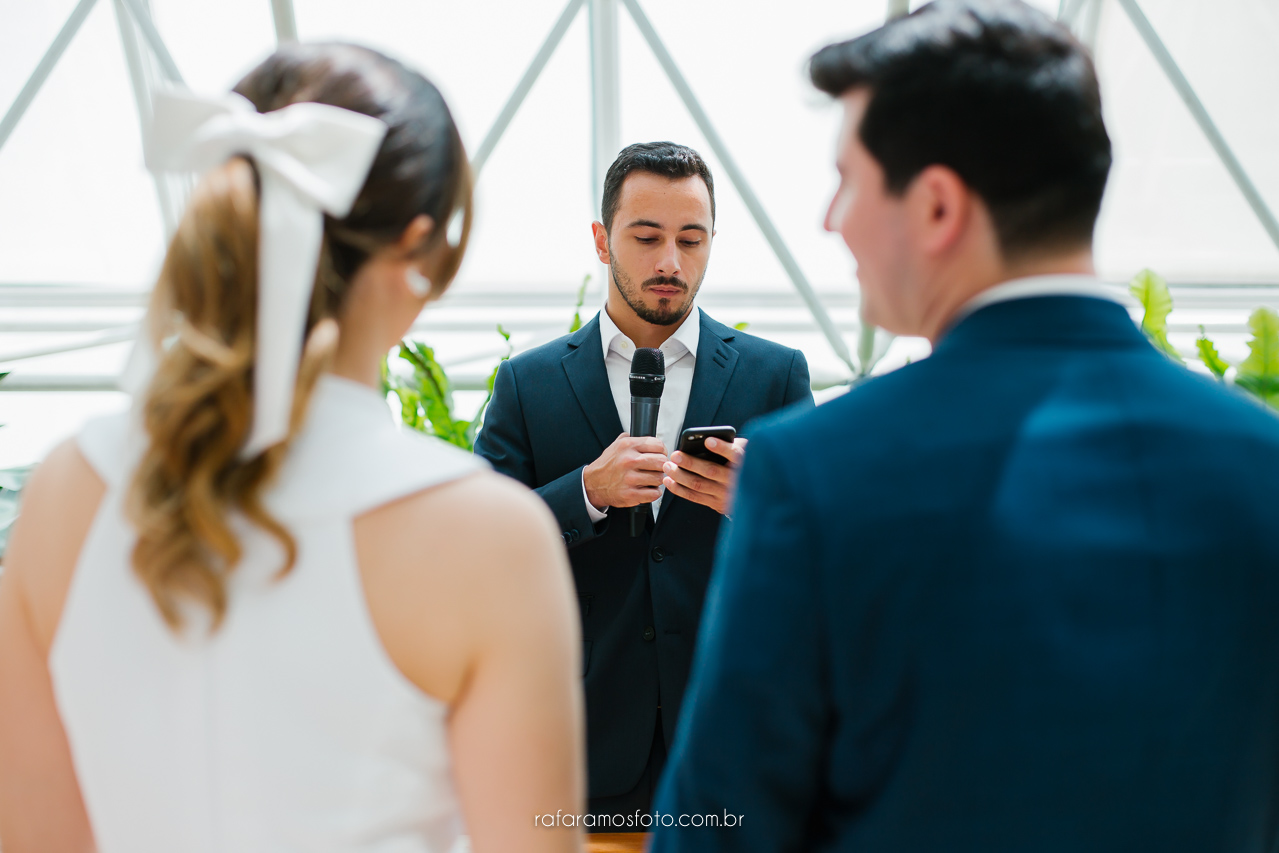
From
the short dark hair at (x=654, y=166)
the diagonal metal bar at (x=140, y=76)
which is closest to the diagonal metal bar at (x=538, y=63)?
the diagonal metal bar at (x=140, y=76)

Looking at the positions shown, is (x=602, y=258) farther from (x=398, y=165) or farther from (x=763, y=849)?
(x=763, y=849)

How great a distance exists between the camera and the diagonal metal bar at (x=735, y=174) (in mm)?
6355

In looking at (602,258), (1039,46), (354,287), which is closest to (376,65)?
(354,287)

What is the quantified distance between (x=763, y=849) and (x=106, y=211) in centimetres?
995

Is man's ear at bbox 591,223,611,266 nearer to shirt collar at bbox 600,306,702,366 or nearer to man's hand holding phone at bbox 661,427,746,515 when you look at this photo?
shirt collar at bbox 600,306,702,366

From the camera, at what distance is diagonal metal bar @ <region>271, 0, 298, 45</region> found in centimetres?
615

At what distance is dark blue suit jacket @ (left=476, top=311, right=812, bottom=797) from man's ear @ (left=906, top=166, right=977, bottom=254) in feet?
5.44

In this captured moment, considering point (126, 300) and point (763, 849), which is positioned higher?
point (126, 300)

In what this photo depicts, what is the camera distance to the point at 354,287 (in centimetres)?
107

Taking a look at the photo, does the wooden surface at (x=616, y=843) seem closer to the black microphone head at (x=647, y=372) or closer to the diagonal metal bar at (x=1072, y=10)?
the black microphone head at (x=647, y=372)

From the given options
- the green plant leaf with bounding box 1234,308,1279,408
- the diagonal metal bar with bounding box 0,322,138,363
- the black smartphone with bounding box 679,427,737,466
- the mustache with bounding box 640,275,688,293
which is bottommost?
the black smartphone with bounding box 679,427,737,466

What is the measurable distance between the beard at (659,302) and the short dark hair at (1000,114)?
1854 millimetres

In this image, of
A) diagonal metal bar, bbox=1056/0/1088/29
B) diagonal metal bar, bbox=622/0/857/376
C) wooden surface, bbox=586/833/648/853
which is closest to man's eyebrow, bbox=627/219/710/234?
wooden surface, bbox=586/833/648/853

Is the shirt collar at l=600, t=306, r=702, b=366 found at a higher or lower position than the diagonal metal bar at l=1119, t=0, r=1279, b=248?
lower
